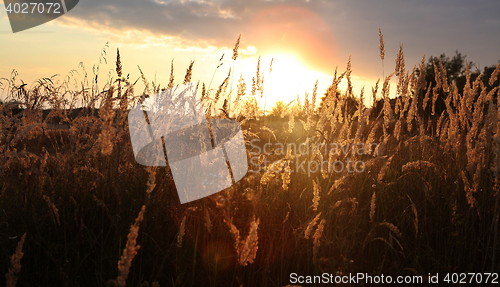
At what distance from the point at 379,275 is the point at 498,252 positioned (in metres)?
0.78

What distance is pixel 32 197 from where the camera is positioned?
1849 mm

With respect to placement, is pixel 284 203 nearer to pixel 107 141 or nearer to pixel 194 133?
pixel 194 133

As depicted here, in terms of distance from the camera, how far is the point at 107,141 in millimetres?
1085

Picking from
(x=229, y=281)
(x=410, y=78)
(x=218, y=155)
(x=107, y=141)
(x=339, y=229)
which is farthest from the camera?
(x=410, y=78)

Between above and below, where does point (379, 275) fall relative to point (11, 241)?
below

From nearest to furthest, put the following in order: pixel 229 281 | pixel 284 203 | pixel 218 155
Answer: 1. pixel 229 281
2. pixel 284 203
3. pixel 218 155

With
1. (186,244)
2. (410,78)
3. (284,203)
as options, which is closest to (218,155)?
A: (284,203)

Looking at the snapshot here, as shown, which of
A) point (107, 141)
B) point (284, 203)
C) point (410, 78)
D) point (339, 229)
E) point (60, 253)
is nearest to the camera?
point (107, 141)

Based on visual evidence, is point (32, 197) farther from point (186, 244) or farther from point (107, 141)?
point (107, 141)

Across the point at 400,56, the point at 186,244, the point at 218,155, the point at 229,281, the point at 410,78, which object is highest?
the point at 400,56

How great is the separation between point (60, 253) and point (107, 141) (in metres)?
0.91

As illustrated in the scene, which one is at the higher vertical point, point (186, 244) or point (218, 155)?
point (218, 155)

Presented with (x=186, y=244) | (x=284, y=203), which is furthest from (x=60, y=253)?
(x=284, y=203)

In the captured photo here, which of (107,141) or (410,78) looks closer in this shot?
(107,141)
